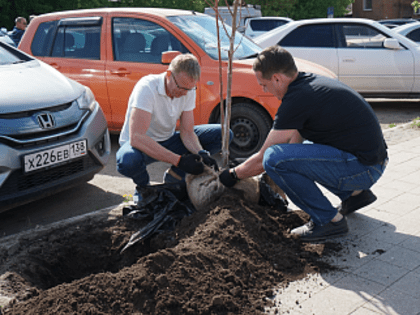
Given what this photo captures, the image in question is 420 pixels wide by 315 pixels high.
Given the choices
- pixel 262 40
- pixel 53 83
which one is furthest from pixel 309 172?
pixel 262 40

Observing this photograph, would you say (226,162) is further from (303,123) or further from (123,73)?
(123,73)

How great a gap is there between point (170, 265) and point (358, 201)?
1.87 m

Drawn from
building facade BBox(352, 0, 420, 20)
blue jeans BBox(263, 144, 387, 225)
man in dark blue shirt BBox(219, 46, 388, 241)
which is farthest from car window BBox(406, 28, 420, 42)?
building facade BBox(352, 0, 420, 20)

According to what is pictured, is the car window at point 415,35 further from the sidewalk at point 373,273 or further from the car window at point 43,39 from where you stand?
the car window at point 43,39

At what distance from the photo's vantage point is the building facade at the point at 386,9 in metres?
46.4

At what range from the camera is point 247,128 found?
20.4 feet

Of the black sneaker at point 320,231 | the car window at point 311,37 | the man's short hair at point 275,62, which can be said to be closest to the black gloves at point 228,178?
the black sneaker at point 320,231

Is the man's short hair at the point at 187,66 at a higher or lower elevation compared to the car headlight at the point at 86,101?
higher

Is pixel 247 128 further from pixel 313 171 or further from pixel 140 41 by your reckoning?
pixel 313 171

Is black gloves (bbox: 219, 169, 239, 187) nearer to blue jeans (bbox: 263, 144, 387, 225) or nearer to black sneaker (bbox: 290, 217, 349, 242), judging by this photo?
blue jeans (bbox: 263, 144, 387, 225)

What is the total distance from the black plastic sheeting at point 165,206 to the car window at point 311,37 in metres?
6.07

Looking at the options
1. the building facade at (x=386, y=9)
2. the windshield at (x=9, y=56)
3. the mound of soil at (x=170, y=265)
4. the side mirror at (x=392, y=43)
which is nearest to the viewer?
the mound of soil at (x=170, y=265)

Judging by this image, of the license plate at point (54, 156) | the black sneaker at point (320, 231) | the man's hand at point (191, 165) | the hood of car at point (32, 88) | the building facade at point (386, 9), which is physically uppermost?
the building facade at point (386, 9)

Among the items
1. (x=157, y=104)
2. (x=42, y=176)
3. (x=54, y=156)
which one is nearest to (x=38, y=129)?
(x=54, y=156)
